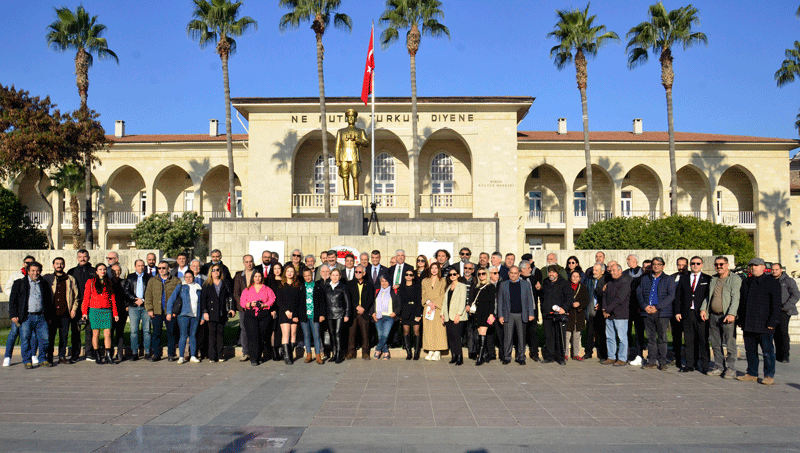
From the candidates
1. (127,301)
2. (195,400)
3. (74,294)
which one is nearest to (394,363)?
(195,400)

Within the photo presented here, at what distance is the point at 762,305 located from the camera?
850 centimetres

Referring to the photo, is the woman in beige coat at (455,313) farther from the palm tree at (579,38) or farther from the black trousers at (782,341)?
the palm tree at (579,38)

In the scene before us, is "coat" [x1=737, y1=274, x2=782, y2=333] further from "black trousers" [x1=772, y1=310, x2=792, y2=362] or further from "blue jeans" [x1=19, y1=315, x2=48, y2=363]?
"blue jeans" [x1=19, y1=315, x2=48, y2=363]

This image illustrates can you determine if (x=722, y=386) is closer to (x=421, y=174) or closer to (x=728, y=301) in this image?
(x=728, y=301)

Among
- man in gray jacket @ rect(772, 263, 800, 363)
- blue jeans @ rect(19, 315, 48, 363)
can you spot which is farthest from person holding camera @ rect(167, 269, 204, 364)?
man in gray jacket @ rect(772, 263, 800, 363)

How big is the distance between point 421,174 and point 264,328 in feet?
82.4

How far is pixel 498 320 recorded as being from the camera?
33.8 ft

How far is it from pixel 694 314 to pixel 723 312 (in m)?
0.51

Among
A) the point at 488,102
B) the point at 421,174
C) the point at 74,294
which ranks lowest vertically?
the point at 74,294

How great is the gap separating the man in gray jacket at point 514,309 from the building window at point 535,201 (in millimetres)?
27403

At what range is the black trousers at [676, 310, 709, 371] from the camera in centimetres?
925

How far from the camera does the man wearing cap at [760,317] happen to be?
8406 millimetres

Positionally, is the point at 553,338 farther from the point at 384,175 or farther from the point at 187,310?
the point at 384,175

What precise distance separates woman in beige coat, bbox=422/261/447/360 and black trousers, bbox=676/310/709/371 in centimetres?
391
